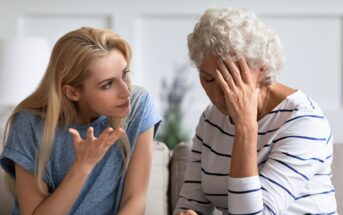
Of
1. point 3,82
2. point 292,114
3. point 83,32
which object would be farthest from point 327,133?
point 3,82

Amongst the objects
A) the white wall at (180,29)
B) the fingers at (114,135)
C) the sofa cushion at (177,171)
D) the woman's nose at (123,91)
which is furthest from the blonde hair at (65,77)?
the white wall at (180,29)

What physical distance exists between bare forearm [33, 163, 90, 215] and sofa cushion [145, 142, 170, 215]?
0.39 metres

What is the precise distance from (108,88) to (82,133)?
0.68 feet

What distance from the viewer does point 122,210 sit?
1960mm

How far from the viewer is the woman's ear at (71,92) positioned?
1909 mm

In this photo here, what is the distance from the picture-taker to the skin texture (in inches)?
70.2

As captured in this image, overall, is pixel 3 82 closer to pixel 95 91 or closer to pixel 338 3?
pixel 95 91

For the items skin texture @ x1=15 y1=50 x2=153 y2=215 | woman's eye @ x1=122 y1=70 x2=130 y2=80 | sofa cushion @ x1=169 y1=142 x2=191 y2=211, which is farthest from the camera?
sofa cushion @ x1=169 y1=142 x2=191 y2=211

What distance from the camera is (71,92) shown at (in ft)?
6.28

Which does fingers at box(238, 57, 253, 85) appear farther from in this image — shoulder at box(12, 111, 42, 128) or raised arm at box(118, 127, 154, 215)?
shoulder at box(12, 111, 42, 128)

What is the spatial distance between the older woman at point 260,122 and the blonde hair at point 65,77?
11.1 inches

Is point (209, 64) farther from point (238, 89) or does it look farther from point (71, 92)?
point (71, 92)

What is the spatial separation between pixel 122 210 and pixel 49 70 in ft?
1.45

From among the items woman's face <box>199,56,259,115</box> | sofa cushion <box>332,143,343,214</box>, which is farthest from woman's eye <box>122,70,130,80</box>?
sofa cushion <box>332,143,343,214</box>
